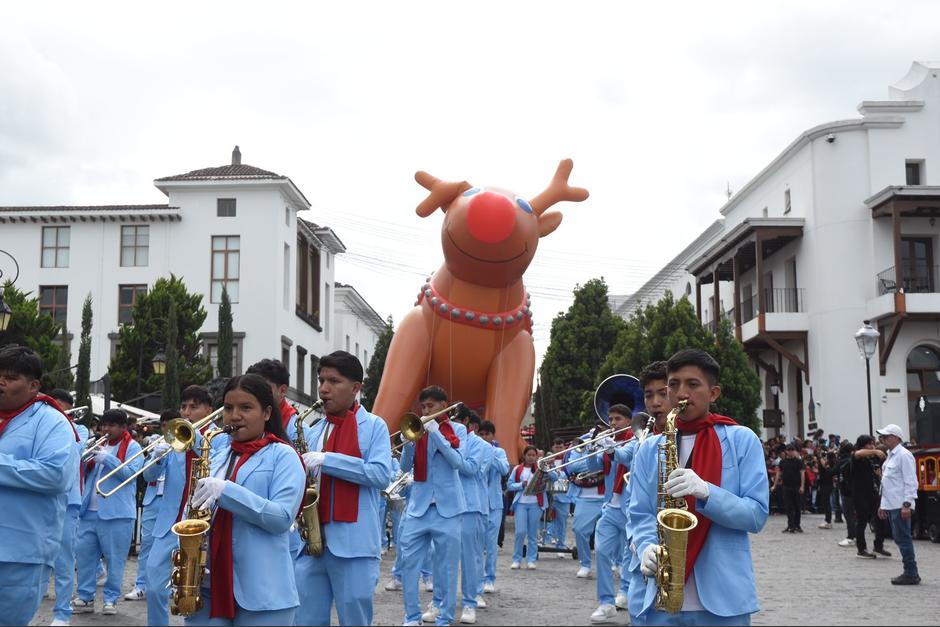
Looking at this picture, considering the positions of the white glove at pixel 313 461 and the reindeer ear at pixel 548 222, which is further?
the reindeer ear at pixel 548 222

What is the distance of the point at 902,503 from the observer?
13414mm

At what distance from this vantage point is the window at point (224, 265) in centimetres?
4891

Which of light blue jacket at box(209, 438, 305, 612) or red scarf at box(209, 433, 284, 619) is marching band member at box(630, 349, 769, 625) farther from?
red scarf at box(209, 433, 284, 619)

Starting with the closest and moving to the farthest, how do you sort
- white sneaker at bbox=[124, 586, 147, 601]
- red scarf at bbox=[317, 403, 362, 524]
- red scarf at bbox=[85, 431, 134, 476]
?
red scarf at bbox=[317, 403, 362, 524] < red scarf at bbox=[85, 431, 134, 476] < white sneaker at bbox=[124, 586, 147, 601]

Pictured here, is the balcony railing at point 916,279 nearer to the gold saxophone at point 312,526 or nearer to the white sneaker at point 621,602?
the white sneaker at point 621,602

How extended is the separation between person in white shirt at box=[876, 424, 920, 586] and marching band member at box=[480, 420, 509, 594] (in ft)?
15.4

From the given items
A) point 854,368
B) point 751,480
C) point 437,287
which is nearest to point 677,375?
point 751,480

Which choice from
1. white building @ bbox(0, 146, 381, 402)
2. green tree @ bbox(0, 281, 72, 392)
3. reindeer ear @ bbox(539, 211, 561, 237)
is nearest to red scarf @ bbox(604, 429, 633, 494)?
reindeer ear @ bbox(539, 211, 561, 237)

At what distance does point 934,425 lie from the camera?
63.8 feet

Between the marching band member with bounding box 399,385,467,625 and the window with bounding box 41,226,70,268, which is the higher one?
the window with bounding box 41,226,70,268

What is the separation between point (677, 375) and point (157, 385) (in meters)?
34.8

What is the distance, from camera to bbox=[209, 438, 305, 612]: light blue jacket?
488cm

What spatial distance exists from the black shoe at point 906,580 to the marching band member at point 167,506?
837 centimetres

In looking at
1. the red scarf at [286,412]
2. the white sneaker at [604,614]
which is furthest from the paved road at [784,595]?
the red scarf at [286,412]
